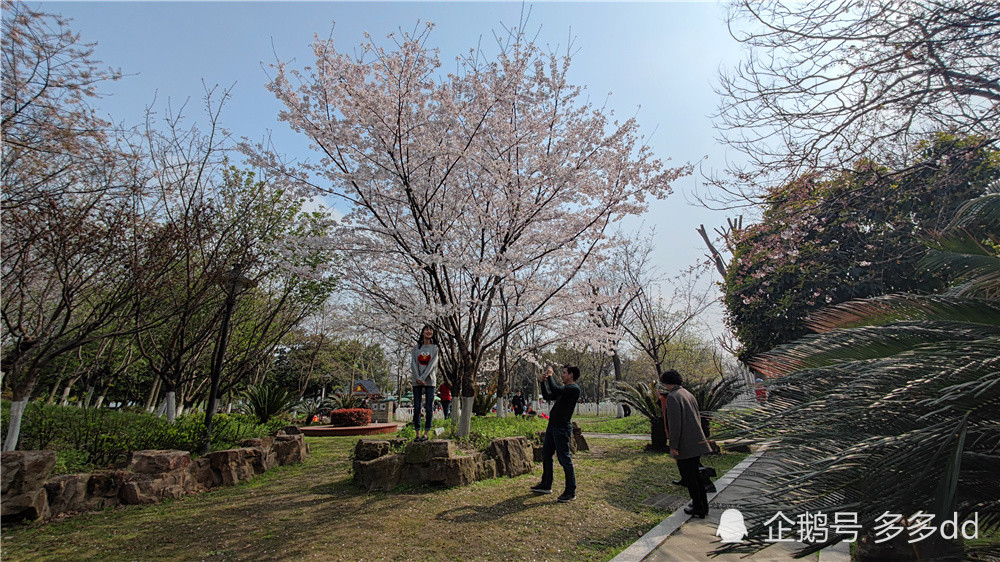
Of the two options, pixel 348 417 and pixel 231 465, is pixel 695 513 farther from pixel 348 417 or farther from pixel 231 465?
pixel 348 417

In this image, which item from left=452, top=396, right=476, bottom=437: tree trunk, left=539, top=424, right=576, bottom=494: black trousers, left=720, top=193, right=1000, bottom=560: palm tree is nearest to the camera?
left=720, top=193, right=1000, bottom=560: palm tree

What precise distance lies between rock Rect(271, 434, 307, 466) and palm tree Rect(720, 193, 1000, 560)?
7.31 metres

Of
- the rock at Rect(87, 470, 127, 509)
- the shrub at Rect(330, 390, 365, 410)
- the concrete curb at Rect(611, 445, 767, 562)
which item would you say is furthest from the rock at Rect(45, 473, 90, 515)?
the shrub at Rect(330, 390, 365, 410)

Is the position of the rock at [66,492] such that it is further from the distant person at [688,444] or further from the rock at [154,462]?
the distant person at [688,444]

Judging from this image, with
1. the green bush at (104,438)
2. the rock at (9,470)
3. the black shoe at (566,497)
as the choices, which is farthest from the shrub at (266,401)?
the black shoe at (566,497)

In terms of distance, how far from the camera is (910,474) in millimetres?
1855

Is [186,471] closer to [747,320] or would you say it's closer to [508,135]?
[508,135]

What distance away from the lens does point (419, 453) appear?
555cm

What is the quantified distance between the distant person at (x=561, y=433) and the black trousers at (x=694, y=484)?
1.21 metres

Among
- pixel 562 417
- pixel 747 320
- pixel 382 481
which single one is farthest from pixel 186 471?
pixel 747 320

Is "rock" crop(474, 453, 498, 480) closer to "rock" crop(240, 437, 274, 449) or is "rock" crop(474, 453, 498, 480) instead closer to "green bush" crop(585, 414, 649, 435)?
"rock" crop(240, 437, 274, 449)

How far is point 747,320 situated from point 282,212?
484 inches

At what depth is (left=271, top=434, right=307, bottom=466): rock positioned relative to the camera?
7.48 m

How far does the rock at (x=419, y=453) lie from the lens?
5523mm
